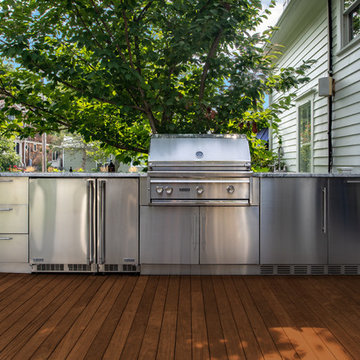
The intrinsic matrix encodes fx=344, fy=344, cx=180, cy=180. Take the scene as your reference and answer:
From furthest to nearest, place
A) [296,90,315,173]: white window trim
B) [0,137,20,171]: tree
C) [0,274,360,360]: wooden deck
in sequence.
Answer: [0,137,20,171]: tree < [296,90,315,173]: white window trim < [0,274,360,360]: wooden deck

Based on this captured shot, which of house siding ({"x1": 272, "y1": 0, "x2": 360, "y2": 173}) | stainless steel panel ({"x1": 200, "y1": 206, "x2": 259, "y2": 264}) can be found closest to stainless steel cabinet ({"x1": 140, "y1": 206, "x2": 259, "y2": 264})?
stainless steel panel ({"x1": 200, "y1": 206, "x2": 259, "y2": 264})

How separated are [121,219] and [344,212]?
6.73 feet

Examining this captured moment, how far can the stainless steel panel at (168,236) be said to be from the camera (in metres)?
3.15

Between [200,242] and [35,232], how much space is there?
1534 millimetres

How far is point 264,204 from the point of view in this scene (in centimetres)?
315

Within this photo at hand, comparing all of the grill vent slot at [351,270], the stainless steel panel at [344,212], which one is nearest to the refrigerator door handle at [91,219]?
the stainless steel panel at [344,212]

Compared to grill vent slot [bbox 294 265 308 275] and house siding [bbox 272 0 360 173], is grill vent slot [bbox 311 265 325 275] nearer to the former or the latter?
grill vent slot [bbox 294 265 308 275]

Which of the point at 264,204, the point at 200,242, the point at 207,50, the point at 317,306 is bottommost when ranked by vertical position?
the point at 317,306

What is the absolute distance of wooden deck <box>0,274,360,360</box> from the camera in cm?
179

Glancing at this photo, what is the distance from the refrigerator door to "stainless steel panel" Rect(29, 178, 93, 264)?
0.14 metres

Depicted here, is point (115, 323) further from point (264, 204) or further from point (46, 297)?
point (264, 204)

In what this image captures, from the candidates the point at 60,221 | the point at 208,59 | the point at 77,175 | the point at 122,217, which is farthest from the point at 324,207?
the point at 60,221

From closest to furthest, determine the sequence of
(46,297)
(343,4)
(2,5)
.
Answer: (46,297) < (2,5) < (343,4)

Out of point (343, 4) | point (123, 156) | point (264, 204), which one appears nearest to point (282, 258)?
point (264, 204)
